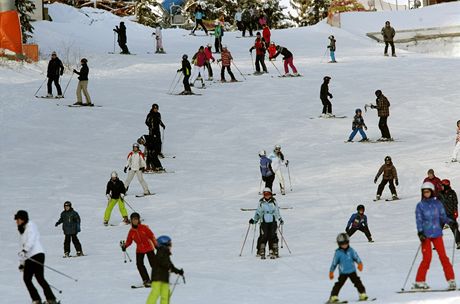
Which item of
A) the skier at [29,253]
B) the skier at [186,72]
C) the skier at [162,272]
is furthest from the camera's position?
the skier at [186,72]

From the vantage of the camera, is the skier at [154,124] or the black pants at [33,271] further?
the skier at [154,124]

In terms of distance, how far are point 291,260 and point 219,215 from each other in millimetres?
5275

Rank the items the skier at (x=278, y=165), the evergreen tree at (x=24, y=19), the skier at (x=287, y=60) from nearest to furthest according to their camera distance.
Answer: the skier at (x=278, y=165)
the skier at (x=287, y=60)
the evergreen tree at (x=24, y=19)

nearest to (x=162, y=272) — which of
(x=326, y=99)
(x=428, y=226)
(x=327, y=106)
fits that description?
(x=428, y=226)

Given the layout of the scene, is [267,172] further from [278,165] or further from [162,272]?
[162,272]

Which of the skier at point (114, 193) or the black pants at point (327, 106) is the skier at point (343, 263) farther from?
the black pants at point (327, 106)

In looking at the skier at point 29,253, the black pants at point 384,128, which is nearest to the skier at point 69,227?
the skier at point 29,253

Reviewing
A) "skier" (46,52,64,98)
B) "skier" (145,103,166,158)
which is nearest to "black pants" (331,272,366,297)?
"skier" (145,103,166,158)

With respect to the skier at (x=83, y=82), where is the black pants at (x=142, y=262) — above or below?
below

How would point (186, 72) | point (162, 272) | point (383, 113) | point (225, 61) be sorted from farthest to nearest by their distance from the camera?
point (225, 61)
point (186, 72)
point (383, 113)
point (162, 272)

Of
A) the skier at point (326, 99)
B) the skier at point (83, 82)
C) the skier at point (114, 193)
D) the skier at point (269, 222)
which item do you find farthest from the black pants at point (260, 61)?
the skier at point (269, 222)

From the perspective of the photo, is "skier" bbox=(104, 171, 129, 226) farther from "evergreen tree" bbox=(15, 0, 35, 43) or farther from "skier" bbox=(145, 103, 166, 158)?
"evergreen tree" bbox=(15, 0, 35, 43)

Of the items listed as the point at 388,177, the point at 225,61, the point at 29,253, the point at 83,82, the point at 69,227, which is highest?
the point at 225,61

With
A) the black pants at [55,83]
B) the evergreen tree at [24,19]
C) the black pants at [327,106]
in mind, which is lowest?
the black pants at [327,106]
